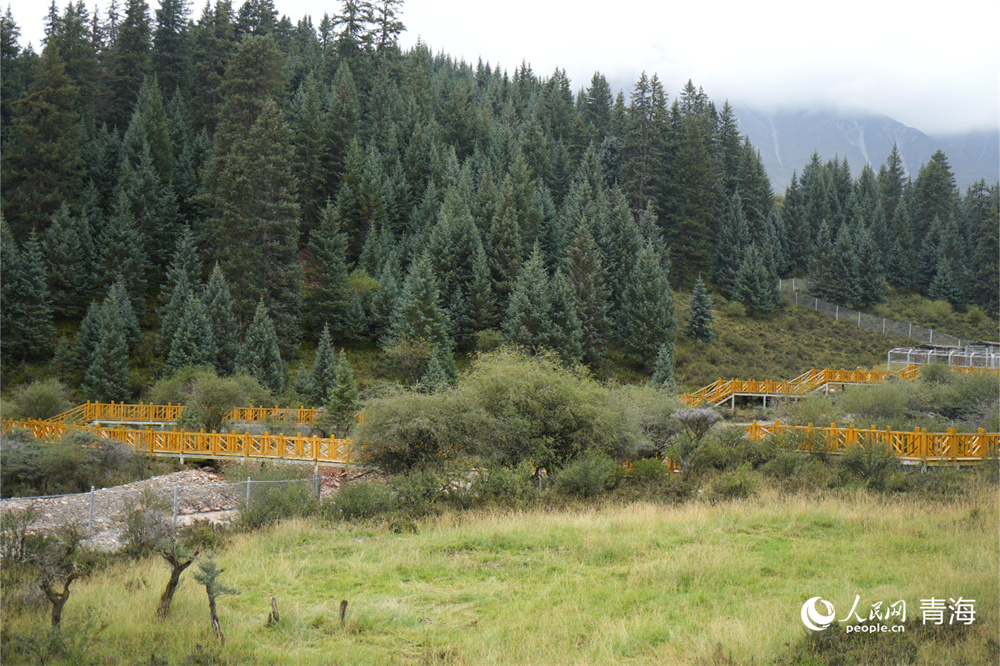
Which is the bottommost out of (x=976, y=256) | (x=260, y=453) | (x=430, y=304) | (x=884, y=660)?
(x=260, y=453)

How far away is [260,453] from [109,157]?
148 ft

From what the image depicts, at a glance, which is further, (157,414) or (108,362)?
(108,362)

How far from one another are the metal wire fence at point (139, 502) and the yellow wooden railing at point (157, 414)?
12.0 meters

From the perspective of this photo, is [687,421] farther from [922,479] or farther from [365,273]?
[365,273]

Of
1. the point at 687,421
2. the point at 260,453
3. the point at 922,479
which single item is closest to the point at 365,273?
the point at 260,453

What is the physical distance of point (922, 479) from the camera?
58.3ft

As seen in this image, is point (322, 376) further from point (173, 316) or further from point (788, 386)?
point (788, 386)

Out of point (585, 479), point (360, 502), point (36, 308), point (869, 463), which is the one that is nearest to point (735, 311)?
point (869, 463)

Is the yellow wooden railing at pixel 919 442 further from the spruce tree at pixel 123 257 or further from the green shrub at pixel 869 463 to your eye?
the spruce tree at pixel 123 257

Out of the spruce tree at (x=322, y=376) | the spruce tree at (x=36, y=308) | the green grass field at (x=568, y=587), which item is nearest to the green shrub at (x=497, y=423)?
the green grass field at (x=568, y=587)

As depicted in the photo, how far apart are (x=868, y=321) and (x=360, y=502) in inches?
2498

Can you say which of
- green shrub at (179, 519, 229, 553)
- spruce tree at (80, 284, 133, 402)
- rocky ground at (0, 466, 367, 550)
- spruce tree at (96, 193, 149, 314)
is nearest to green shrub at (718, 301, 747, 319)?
spruce tree at (96, 193, 149, 314)

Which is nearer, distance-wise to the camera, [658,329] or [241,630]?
[241,630]

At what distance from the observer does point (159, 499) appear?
55.5 ft
